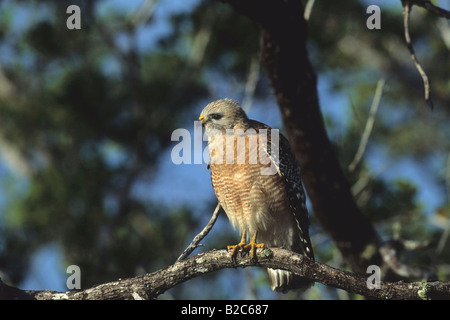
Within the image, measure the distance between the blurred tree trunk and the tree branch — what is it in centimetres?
181

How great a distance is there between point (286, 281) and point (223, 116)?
1.90 metres

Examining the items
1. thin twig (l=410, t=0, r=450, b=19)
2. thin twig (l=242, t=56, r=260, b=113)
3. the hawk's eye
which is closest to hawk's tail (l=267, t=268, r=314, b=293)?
the hawk's eye

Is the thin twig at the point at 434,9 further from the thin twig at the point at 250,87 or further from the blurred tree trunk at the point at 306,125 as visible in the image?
the thin twig at the point at 250,87

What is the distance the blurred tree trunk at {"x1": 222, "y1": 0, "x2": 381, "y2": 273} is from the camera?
5297 millimetres

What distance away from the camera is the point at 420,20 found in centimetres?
1234

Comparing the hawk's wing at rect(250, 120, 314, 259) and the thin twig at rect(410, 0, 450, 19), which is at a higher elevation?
the thin twig at rect(410, 0, 450, 19)

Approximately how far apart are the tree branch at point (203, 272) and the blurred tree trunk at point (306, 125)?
1.81m

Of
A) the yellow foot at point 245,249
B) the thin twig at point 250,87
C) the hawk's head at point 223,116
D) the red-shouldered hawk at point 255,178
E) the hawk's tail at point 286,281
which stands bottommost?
the hawk's tail at point 286,281

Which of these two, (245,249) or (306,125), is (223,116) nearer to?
(306,125)

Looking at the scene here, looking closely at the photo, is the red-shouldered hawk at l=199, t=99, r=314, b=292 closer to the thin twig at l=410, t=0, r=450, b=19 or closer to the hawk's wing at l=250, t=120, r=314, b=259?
the hawk's wing at l=250, t=120, r=314, b=259

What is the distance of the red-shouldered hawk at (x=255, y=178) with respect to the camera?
531 centimetres

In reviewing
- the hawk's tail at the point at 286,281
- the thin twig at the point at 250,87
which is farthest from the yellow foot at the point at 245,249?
the thin twig at the point at 250,87
